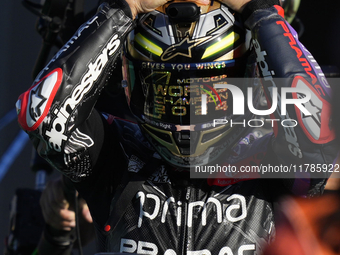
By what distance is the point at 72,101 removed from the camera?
4.68 ft

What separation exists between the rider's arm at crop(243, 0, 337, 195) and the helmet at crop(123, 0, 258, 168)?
0.30ft

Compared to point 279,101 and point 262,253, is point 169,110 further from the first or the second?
point 262,253

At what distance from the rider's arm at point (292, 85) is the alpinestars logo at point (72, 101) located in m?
0.47

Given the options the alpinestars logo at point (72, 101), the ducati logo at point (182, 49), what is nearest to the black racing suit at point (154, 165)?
the alpinestars logo at point (72, 101)

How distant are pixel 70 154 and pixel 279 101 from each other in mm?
653

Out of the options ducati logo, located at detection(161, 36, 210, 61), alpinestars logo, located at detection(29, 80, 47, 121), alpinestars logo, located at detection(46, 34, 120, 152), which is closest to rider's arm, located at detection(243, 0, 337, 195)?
ducati logo, located at detection(161, 36, 210, 61)

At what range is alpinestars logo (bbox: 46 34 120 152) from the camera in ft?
4.63

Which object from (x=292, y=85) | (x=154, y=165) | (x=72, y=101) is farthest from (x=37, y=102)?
(x=292, y=85)

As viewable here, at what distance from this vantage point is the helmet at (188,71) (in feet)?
4.85

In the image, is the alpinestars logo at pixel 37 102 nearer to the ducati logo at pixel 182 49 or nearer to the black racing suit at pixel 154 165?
the black racing suit at pixel 154 165

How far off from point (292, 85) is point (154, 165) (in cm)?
53

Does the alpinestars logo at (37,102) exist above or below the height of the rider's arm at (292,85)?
above

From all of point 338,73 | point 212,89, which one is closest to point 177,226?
point 212,89

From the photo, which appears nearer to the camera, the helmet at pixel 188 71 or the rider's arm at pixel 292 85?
the rider's arm at pixel 292 85
